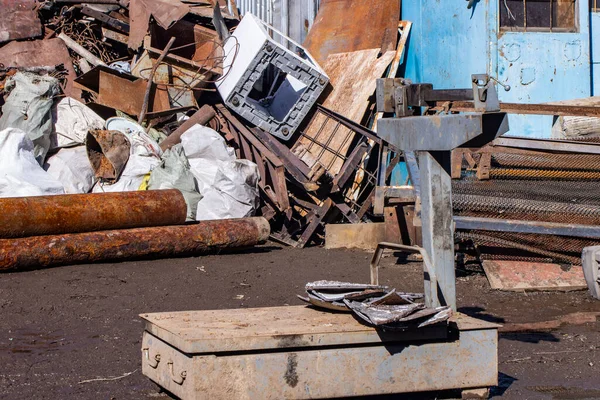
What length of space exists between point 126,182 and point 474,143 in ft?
17.3

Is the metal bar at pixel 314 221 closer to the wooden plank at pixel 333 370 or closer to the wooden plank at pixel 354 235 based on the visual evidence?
the wooden plank at pixel 354 235

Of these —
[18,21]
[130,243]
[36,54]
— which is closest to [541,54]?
[130,243]

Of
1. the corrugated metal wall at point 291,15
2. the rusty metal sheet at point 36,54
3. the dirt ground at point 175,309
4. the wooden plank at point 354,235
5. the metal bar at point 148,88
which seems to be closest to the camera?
the dirt ground at point 175,309

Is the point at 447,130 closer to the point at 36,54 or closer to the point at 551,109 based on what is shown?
the point at 551,109

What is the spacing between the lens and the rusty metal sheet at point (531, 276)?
6.52 metres

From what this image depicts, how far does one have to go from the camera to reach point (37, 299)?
5828 mm

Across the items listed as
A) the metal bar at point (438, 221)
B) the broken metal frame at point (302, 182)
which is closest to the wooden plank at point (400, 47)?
the broken metal frame at point (302, 182)

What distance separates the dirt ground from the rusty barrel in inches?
3.8

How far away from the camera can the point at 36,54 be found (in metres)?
10.5

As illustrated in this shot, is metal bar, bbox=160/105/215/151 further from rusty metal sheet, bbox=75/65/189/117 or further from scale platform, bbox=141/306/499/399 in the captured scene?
scale platform, bbox=141/306/499/399

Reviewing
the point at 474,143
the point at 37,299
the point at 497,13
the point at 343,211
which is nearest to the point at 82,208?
the point at 37,299

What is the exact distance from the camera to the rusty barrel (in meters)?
6.49

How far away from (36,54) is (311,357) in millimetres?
8299

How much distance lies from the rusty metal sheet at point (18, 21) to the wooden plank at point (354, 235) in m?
5.33
